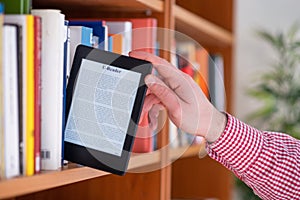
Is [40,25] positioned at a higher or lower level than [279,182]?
higher

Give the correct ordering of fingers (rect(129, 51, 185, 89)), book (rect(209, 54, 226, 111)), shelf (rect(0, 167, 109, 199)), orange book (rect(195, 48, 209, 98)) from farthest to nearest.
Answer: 1. book (rect(209, 54, 226, 111))
2. orange book (rect(195, 48, 209, 98))
3. fingers (rect(129, 51, 185, 89))
4. shelf (rect(0, 167, 109, 199))

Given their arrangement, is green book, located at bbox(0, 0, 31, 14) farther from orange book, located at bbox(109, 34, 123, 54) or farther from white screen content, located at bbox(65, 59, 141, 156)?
orange book, located at bbox(109, 34, 123, 54)

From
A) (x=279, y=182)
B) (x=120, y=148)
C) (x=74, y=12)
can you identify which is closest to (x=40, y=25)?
(x=120, y=148)

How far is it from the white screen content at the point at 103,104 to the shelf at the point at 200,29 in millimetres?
601

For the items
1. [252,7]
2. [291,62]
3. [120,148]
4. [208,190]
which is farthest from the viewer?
[252,7]

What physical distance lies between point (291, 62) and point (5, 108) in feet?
6.33

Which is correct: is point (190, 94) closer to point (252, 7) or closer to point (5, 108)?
point (5, 108)

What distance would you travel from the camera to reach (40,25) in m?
1.01

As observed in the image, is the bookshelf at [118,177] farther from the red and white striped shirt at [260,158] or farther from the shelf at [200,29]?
the red and white striped shirt at [260,158]

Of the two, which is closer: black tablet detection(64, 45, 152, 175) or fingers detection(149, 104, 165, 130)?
black tablet detection(64, 45, 152, 175)

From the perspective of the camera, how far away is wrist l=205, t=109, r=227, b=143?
53.1 inches

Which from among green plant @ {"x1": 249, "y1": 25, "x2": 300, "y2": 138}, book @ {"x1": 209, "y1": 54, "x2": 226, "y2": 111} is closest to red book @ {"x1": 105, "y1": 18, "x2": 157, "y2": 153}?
book @ {"x1": 209, "y1": 54, "x2": 226, "y2": 111}

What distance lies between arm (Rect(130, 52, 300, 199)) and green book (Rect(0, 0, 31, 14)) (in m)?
0.27

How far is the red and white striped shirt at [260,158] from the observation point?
1.38 m
